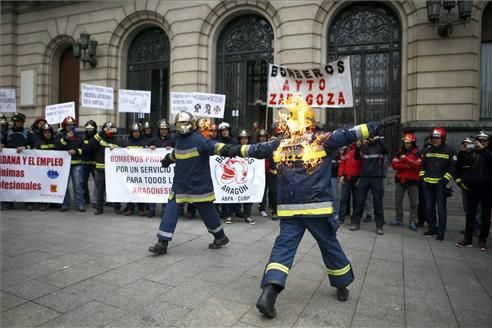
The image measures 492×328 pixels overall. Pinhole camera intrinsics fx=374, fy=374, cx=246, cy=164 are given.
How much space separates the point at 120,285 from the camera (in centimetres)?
403

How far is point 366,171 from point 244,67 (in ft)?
25.5

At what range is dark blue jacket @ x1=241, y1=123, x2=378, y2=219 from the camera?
3.63m

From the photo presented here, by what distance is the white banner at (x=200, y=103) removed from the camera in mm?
10125

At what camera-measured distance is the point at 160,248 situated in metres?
5.22

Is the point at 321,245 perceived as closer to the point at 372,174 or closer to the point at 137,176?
the point at 372,174

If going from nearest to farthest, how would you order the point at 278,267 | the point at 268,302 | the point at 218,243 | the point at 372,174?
1. the point at 268,302
2. the point at 278,267
3. the point at 218,243
4. the point at 372,174

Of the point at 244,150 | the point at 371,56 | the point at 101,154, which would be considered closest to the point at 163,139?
the point at 101,154

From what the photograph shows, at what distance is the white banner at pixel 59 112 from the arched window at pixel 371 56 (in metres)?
7.93

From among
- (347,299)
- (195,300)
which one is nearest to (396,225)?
(347,299)

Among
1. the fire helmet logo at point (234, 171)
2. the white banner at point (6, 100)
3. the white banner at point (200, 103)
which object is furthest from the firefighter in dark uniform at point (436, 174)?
the white banner at point (6, 100)

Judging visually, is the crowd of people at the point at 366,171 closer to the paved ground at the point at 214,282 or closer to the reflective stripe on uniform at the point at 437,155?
the reflective stripe on uniform at the point at 437,155

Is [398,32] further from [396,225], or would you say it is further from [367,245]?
[367,245]

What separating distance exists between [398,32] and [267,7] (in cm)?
437

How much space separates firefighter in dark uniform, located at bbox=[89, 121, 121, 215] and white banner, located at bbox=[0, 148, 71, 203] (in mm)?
702
